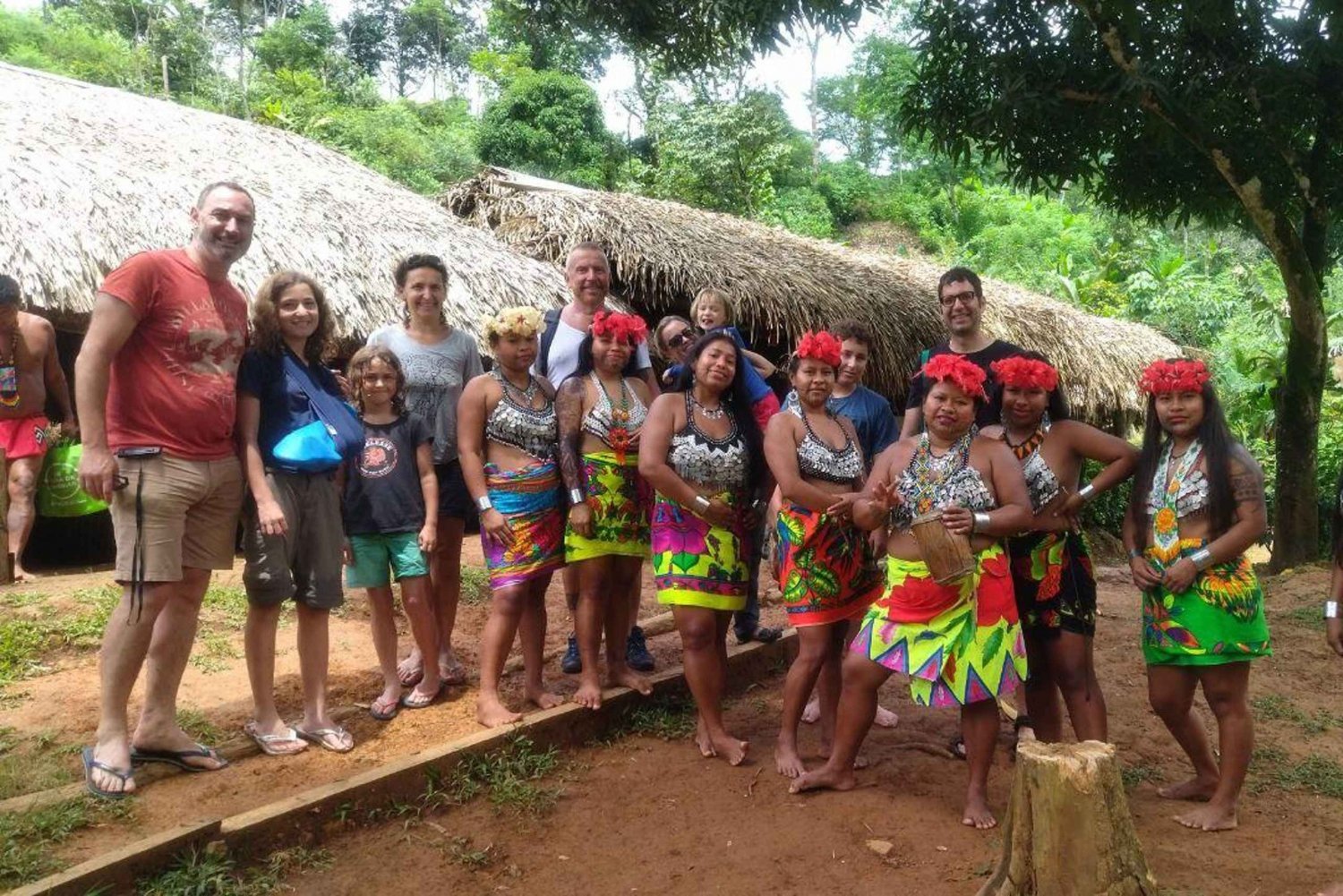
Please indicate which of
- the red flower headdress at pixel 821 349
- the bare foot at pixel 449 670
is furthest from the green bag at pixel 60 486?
the red flower headdress at pixel 821 349

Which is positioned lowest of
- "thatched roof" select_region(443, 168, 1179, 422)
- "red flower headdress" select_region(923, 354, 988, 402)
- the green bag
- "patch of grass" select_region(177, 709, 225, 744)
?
"patch of grass" select_region(177, 709, 225, 744)

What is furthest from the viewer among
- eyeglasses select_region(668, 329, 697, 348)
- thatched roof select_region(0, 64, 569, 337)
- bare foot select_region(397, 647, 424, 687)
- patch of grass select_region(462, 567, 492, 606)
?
thatched roof select_region(0, 64, 569, 337)

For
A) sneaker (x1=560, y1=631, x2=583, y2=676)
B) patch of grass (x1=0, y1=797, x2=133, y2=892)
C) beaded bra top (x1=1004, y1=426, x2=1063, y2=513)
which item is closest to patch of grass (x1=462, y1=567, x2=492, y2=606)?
sneaker (x1=560, y1=631, x2=583, y2=676)

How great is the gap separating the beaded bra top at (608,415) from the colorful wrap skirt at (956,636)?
1.29 meters

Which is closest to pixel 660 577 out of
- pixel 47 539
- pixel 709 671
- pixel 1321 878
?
pixel 709 671

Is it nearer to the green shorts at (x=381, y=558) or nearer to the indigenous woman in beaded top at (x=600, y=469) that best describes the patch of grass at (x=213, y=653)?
the green shorts at (x=381, y=558)

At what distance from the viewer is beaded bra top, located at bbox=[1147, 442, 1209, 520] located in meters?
3.37

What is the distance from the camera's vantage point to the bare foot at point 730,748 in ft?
12.6

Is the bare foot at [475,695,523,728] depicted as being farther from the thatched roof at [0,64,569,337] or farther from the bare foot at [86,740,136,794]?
the thatched roof at [0,64,569,337]

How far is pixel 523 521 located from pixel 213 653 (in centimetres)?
191

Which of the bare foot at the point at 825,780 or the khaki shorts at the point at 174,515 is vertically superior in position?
the khaki shorts at the point at 174,515

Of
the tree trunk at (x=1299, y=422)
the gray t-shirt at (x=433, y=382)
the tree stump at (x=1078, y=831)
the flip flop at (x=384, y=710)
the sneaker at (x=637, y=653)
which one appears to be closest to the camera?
the tree stump at (x=1078, y=831)

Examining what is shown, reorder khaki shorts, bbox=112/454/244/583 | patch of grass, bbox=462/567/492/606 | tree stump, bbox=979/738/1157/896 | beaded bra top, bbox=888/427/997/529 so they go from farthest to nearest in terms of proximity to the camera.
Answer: patch of grass, bbox=462/567/492/606 < beaded bra top, bbox=888/427/997/529 < khaki shorts, bbox=112/454/244/583 < tree stump, bbox=979/738/1157/896

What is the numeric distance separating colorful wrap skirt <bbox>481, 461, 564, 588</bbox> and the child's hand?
20 centimetres
